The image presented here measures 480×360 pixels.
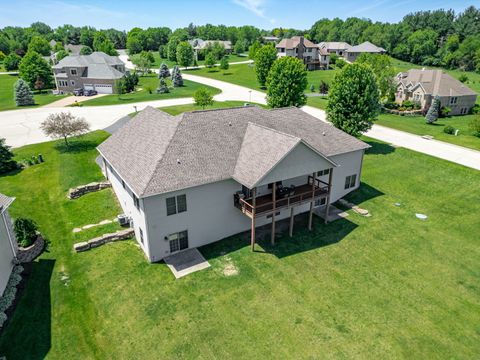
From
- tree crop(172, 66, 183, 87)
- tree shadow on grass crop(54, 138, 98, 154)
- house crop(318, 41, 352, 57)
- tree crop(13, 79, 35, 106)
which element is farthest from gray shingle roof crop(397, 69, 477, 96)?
tree crop(13, 79, 35, 106)

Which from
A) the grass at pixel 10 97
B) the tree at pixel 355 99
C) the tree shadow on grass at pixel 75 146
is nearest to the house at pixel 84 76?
the grass at pixel 10 97

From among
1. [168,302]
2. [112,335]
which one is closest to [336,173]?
[168,302]

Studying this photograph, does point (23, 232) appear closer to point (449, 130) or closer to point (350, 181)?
point (350, 181)

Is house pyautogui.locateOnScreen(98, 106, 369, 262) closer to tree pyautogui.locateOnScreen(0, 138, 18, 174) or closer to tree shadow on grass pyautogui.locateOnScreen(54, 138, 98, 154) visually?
tree shadow on grass pyautogui.locateOnScreen(54, 138, 98, 154)

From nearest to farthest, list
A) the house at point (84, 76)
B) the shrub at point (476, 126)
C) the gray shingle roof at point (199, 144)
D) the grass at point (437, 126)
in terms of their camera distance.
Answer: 1. the gray shingle roof at point (199, 144)
2. the grass at point (437, 126)
3. the shrub at point (476, 126)
4. the house at point (84, 76)

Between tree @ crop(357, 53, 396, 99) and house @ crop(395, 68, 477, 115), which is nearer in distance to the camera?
house @ crop(395, 68, 477, 115)

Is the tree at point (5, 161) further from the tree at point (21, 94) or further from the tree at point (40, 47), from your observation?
the tree at point (40, 47)

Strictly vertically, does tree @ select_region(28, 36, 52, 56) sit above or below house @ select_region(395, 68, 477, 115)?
above
